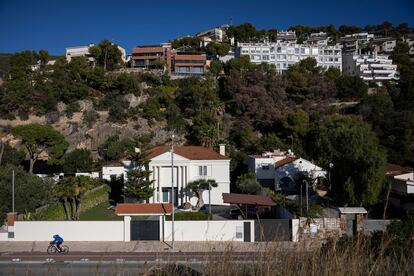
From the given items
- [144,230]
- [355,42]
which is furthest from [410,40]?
[144,230]

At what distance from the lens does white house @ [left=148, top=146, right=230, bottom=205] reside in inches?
1206

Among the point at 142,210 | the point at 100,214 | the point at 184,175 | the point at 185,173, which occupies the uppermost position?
the point at 185,173

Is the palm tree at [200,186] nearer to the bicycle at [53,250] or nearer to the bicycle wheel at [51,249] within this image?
the bicycle at [53,250]

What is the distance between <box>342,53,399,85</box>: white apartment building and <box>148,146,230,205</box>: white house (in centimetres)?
5186

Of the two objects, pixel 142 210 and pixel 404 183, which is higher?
pixel 404 183

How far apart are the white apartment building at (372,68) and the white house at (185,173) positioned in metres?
51.9

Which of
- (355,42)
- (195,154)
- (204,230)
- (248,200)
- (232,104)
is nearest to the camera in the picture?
(204,230)

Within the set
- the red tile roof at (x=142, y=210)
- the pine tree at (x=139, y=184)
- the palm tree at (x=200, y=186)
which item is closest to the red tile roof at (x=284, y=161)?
the palm tree at (x=200, y=186)

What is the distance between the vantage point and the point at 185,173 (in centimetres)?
3091

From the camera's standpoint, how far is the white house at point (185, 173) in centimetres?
3064

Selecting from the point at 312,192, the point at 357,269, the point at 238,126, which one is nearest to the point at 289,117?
the point at 238,126

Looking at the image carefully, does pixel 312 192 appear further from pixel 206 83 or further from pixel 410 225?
pixel 206 83

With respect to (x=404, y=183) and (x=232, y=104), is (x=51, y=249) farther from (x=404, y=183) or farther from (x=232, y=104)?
(x=232, y=104)

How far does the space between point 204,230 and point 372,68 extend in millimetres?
67324
